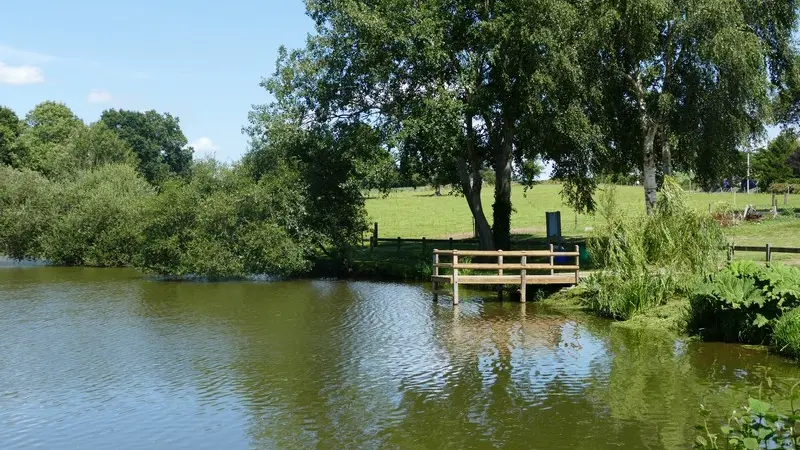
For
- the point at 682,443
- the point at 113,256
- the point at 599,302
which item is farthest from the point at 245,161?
the point at 682,443

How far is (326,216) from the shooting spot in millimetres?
33281

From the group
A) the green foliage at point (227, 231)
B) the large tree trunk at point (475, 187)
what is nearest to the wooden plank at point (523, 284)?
the large tree trunk at point (475, 187)

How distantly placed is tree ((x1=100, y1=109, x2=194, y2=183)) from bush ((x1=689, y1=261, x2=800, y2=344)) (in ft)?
268

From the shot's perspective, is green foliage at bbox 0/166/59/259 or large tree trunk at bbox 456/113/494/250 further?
green foliage at bbox 0/166/59/259

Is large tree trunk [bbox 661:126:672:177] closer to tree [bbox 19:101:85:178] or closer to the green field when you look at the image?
the green field

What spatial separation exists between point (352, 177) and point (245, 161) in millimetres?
6534

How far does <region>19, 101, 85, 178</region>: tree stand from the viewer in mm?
77019

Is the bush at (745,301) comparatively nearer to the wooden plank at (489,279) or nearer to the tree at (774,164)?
the wooden plank at (489,279)

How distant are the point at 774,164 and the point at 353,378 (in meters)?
89.9

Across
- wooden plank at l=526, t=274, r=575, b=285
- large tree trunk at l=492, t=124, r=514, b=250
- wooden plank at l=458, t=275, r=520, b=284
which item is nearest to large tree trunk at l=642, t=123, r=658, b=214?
large tree trunk at l=492, t=124, r=514, b=250

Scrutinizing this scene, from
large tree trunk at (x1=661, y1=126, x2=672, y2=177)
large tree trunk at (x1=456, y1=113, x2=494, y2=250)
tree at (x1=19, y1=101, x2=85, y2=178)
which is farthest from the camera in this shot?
tree at (x1=19, y1=101, x2=85, y2=178)

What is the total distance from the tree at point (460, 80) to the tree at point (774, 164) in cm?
5794

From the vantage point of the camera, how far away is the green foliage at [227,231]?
103ft

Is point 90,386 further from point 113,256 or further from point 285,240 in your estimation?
point 113,256
